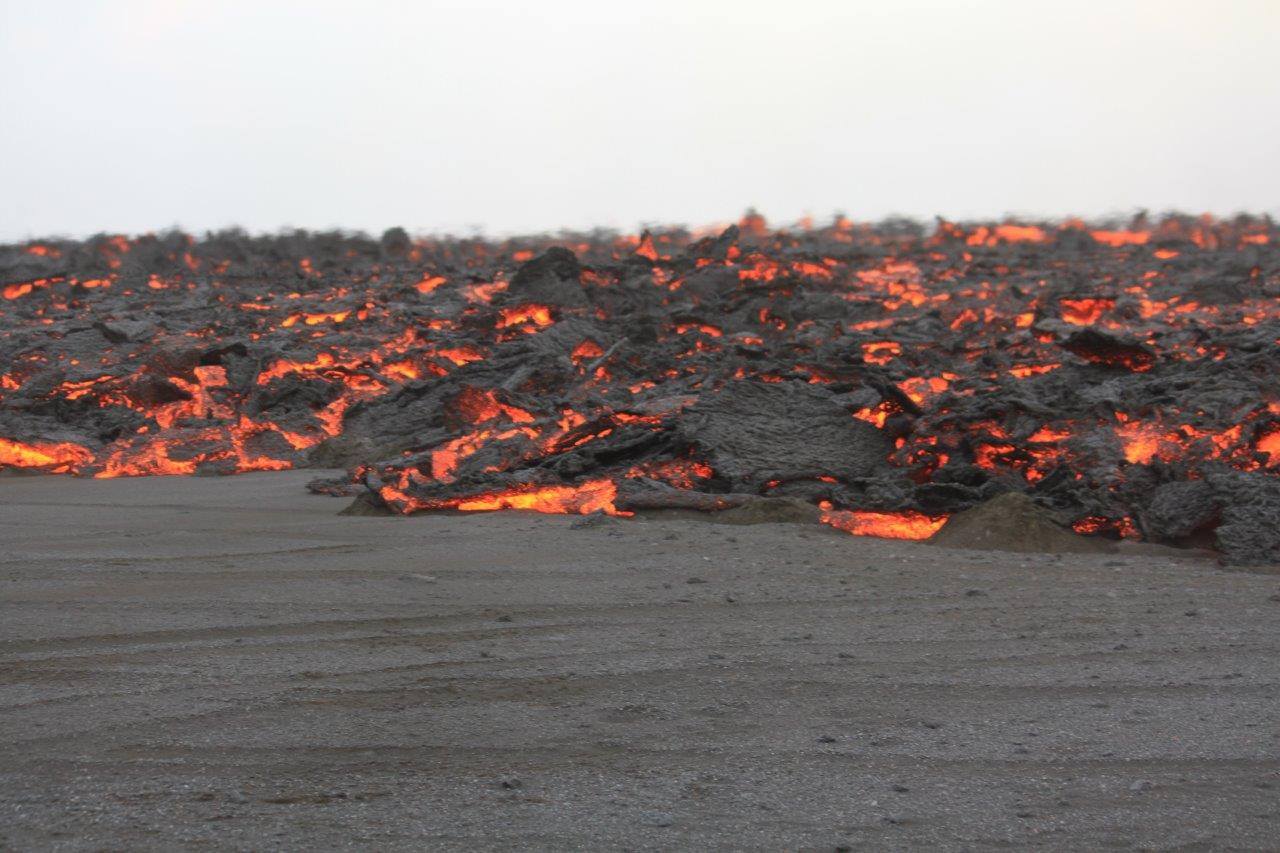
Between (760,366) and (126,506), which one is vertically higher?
(760,366)

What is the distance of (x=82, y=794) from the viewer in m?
2.32

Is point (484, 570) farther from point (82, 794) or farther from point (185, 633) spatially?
point (82, 794)

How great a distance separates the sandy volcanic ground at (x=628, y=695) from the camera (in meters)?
2.26

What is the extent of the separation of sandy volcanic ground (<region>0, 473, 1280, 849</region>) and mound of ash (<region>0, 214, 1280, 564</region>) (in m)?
0.77

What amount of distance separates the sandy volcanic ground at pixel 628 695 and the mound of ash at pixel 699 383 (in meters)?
0.77

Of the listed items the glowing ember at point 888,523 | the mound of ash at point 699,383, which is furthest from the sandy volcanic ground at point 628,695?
the mound of ash at point 699,383

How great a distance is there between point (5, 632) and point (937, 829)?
238cm

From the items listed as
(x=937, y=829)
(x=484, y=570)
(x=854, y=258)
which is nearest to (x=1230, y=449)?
(x=484, y=570)

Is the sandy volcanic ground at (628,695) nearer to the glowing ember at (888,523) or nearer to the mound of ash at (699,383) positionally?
the glowing ember at (888,523)

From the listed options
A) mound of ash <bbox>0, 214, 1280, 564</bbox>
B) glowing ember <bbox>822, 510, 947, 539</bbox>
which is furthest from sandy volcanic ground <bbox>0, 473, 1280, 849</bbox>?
mound of ash <bbox>0, 214, 1280, 564</bbox>

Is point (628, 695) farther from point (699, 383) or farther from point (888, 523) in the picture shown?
point (699, 383)

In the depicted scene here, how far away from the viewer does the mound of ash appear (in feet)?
17.1

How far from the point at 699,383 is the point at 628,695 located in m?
4.70

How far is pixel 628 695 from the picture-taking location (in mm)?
2902
